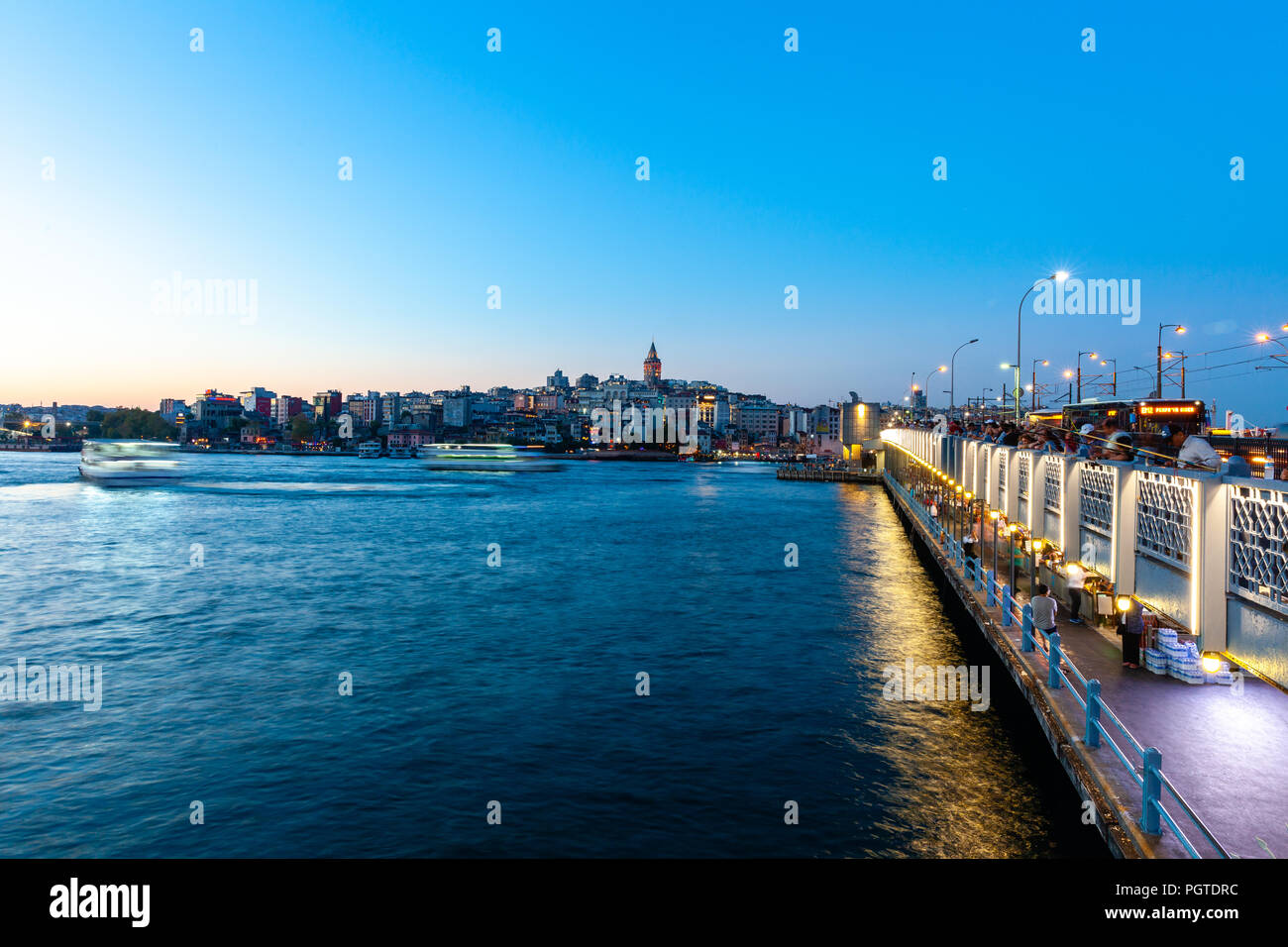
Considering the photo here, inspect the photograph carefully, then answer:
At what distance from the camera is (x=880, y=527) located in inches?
2486

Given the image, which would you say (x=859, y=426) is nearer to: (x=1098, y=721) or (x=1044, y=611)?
(x=1044, y=611)

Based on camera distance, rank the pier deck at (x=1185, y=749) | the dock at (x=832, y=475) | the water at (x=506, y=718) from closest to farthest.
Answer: the pier deck at (x=1185, y=749)
the water at (x=506, y=718)
the dock at (x=832, y=475)

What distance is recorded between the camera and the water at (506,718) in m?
12.9

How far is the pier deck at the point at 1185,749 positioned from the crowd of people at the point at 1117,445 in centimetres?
449

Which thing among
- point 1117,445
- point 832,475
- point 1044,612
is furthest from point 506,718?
point 832,475

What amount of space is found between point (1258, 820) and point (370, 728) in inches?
615

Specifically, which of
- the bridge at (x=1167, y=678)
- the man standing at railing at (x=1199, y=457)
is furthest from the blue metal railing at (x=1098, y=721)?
the man standing at railing at (x=1199, y=457)

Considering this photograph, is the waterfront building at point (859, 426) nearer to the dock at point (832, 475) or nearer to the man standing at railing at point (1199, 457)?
the dock at point (832, 475)

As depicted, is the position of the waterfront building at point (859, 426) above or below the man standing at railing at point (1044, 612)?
above

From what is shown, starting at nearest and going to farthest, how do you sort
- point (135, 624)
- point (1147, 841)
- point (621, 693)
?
point (1147, 841) < point (621, 693) < point (135, 624)

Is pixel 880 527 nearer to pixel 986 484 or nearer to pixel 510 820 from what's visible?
pixel 986 484

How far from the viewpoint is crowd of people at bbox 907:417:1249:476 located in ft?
56.6

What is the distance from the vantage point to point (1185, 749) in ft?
33.4
